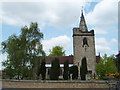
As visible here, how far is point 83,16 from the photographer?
42.1 metres

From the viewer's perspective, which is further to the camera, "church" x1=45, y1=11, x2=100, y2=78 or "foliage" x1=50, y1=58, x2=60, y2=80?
"church" x1=45, y1=11, x2=100, y2=78

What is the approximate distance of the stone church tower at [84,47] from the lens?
1459 inches

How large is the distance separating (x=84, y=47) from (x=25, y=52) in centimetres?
1691

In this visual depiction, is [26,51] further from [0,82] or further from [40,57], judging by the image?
[0,82]

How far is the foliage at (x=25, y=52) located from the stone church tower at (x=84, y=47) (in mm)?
12289

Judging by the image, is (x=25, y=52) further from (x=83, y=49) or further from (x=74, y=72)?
(x=83, y=49)

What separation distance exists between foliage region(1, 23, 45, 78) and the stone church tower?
12289 mm

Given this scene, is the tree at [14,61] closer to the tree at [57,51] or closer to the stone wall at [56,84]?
the stone wall at [56,84]

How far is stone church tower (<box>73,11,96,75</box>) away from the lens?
3706 centimetres

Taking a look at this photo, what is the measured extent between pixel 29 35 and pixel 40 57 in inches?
175

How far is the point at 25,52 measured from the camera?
25562mm

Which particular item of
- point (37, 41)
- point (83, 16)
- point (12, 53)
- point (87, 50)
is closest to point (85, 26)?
point (83, 16)

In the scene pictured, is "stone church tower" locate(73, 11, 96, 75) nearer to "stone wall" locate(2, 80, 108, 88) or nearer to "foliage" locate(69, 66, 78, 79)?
"foliage" locate(69, 66, 78, 79)

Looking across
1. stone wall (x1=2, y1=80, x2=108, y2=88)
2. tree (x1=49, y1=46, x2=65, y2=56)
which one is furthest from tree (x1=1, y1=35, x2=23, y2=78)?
tree (x1=49, y1=46, x2=65, y2=56)
